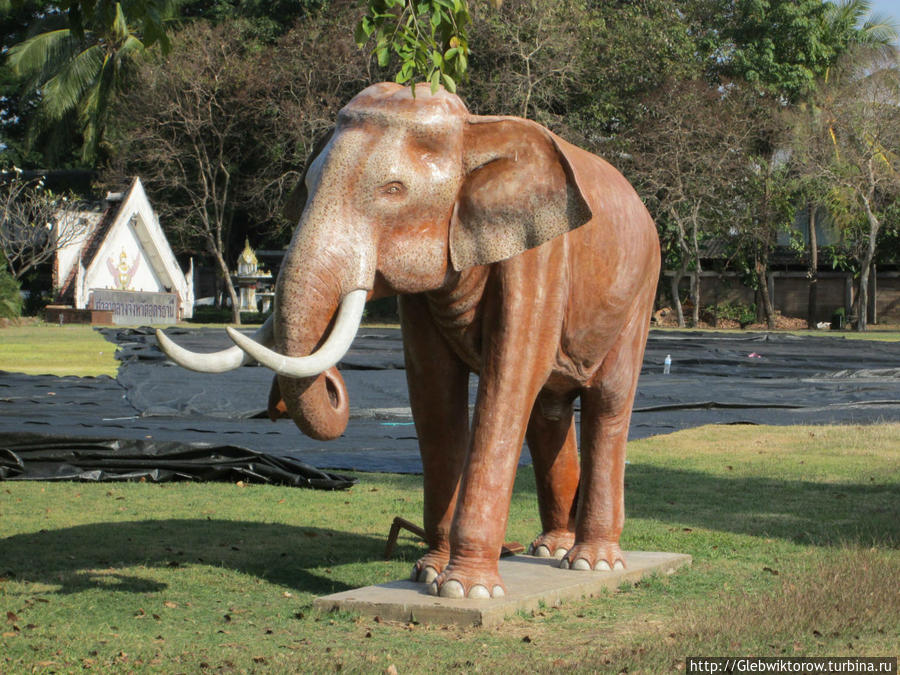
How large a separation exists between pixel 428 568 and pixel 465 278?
4.59 feet

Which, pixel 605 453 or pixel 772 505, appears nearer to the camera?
pixel 605 453

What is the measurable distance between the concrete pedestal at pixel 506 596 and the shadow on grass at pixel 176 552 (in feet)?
1.81

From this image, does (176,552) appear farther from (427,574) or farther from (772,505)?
(772,505)

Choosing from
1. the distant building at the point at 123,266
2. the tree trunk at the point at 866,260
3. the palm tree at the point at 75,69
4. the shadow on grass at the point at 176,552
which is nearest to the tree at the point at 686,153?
the tree trunk at the point at 866,260

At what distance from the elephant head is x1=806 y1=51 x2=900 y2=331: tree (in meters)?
35.8

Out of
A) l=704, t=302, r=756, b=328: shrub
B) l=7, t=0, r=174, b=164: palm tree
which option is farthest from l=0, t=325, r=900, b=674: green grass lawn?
l=7, t=0, r=174, b=164: palm tree

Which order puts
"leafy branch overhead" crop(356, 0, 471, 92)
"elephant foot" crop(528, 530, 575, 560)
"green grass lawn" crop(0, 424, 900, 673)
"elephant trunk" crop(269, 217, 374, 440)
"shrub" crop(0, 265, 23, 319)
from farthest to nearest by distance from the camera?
1. "shrub" crop(0, 265, 23, 319)
2. "elephant foot" crop(528, 530, 575, 560)
3. "leafy branch overhead" crop(356, 0, 471, 92)
4. "elephant trunk" crop(269, 217, 374, 440)
5. "green grass lawn" crop(0, 424, 900, 673)

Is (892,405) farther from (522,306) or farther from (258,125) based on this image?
(258,125)

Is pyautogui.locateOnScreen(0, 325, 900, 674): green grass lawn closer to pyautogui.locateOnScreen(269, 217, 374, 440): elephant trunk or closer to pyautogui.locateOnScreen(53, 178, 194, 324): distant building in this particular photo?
pyautogui.locateOnScreen(269, 217, 374, 440): elephant trunk

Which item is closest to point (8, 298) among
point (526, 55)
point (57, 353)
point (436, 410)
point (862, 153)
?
point (57, 353)

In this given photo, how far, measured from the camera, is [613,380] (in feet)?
19.6

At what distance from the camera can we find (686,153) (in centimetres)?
3816

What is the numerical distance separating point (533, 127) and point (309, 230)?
1.20 meters

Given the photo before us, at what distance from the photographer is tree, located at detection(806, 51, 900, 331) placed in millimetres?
39000
